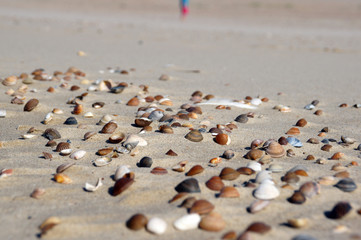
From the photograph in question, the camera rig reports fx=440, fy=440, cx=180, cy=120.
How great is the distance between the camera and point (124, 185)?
1862mm

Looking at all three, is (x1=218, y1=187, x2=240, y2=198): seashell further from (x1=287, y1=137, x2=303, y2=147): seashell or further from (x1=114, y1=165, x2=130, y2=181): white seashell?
(x1=287, y1=137, x2=303, y2=147): seashell

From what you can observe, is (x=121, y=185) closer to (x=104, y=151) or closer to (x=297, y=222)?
(x=104, y=151)

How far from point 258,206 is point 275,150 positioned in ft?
2.03

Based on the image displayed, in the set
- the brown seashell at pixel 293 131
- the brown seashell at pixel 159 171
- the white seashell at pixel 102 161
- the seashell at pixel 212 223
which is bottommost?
the brown seashell at pixel 293 131

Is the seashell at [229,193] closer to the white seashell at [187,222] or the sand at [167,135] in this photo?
the sand at [167,135]

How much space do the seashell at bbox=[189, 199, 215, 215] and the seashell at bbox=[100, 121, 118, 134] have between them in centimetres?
101

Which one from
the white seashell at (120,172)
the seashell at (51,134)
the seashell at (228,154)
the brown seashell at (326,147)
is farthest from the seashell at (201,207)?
the seashell at (51,134)

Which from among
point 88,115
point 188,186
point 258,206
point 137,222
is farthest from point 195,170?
point 88,115

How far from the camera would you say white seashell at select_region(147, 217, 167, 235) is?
1.58 m

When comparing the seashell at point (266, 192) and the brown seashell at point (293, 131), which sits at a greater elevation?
the seashell at point (266, 192)

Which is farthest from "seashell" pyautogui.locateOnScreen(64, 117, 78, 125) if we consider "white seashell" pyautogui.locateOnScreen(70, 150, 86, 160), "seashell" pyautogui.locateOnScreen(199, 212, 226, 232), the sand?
"seashell" pyautogui.locateOnScreen(199, 212, 226, 232)

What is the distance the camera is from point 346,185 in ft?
6.18

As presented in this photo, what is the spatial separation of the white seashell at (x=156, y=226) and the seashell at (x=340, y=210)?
638 mm

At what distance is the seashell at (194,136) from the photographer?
245 centimetres
